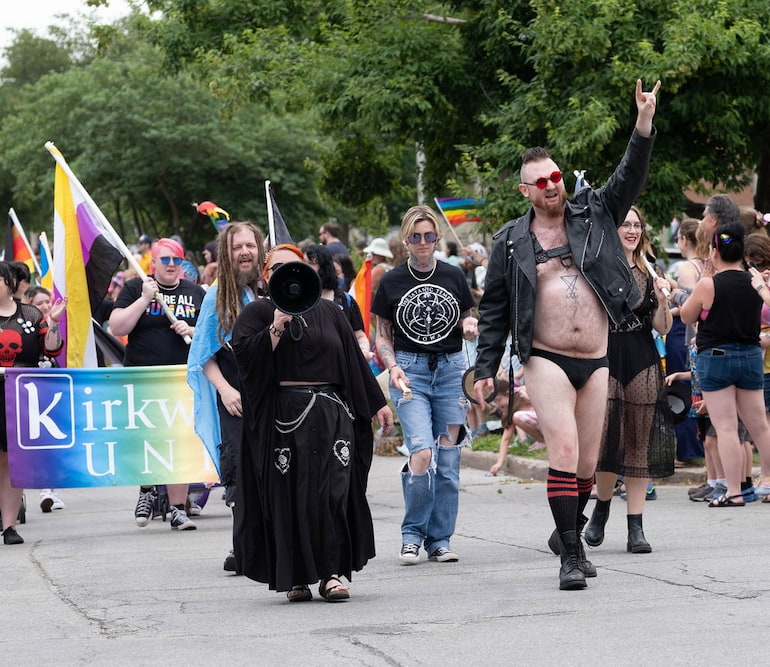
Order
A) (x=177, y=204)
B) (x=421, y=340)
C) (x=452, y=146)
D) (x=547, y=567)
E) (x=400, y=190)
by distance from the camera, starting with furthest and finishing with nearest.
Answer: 1. (x=177, y=204)
2. (x=400, y=190)
3. (x=452, y=146)
4. (x=421, y=340)
5. (x=547, y=567)

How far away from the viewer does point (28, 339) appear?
10836 millimetres

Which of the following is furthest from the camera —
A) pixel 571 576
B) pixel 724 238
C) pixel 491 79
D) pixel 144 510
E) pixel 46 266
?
pixel 491 79

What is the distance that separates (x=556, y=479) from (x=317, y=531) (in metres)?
1.19

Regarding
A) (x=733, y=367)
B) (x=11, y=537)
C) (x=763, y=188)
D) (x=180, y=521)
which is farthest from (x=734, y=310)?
(x=763, y=188)

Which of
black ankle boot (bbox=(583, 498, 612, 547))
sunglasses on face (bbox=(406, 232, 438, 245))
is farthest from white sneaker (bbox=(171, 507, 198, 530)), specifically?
black ankle boot (bbox=(583, 498, 612, 547))

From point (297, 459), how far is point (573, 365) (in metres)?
1.43

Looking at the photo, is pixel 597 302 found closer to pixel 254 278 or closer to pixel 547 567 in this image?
pixel 547 567

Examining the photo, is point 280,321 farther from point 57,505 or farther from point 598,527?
point 57,505

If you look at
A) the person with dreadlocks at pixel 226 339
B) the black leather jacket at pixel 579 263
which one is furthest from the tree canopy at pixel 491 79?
the black leather jacket at pixel 579 263

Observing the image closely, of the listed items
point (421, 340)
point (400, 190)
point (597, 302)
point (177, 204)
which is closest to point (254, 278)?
point (421, 340)

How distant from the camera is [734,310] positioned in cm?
1020

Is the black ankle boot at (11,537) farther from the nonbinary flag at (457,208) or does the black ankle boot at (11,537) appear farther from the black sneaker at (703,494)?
the nonbinary flag at (457,208)

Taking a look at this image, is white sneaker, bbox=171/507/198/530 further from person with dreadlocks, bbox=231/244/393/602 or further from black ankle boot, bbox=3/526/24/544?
person with dreadlocks, bbox=231/244/393/602

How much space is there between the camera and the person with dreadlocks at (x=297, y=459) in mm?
7180
